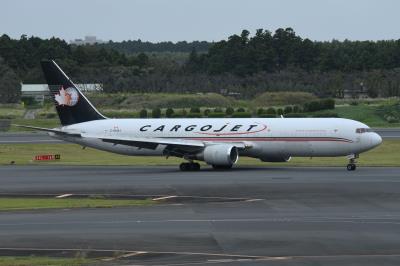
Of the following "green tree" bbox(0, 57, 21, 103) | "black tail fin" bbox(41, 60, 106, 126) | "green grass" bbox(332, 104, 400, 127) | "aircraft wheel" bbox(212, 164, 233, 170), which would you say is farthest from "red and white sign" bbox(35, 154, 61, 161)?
"green tree" bbox(0, 57, 21, 103)

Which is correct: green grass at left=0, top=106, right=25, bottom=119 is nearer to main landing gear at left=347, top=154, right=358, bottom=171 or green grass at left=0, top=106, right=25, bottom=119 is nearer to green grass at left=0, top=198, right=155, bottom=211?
main landing gear at left=347, top=154, right=358, bottom=171

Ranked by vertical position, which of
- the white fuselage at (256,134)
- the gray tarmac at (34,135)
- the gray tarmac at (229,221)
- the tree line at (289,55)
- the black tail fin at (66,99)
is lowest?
the gray tarmac at (34,135)

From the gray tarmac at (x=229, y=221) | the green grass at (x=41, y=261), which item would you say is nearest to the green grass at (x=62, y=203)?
the gray tarmac at (x=229, y=221)

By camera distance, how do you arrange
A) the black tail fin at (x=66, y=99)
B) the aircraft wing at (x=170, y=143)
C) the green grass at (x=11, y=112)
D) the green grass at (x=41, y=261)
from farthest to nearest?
the green grass at (x=11, y=112), the black tail fin at (x=66, y=99), the aircraft wing at (x=170, y=143), the green grass at (x=41, y=261)

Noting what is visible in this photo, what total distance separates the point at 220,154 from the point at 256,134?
243 centimetres

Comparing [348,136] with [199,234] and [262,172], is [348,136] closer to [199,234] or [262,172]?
[262,172]

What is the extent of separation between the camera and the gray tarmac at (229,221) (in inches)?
836

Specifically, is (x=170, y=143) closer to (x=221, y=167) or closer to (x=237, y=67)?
(x=221, y=167)

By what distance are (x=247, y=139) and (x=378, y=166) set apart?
7529 millimetres

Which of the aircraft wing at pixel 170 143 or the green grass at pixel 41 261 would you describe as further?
the aircraft wing at pixel 170 143

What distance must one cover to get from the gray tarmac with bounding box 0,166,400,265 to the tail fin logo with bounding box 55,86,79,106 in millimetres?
11507

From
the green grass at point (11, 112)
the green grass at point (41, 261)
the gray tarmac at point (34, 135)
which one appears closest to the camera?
the green grass at point (41, 261)

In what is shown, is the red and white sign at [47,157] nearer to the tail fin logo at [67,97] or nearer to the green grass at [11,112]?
the tail fin logo at [67,97]

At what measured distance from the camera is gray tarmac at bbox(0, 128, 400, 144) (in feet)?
250
